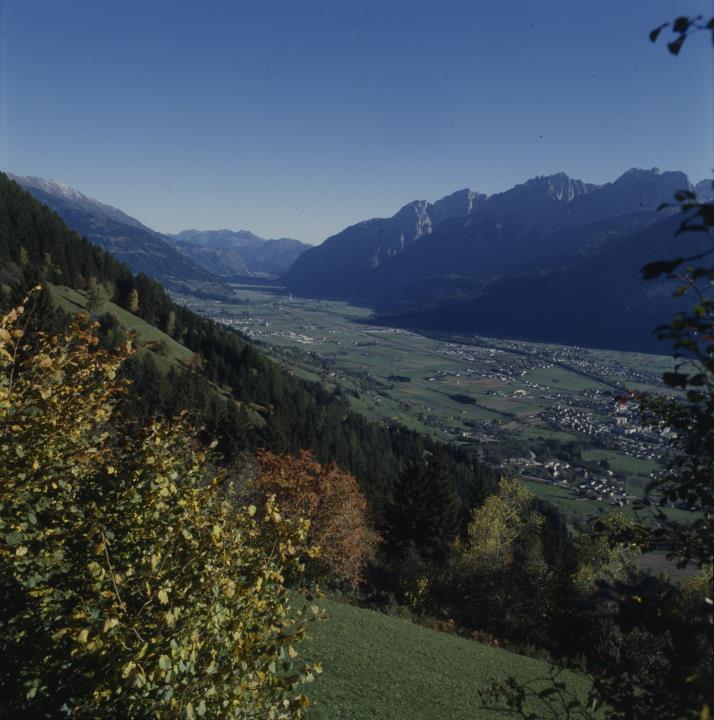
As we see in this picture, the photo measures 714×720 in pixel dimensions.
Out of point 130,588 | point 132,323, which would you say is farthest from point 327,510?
point 132,323

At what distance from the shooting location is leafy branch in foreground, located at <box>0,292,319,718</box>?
5.95 m

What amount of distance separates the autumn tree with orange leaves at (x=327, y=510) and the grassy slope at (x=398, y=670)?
14.7ft

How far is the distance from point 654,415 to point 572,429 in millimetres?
170255

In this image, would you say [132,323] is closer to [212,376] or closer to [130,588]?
[212,376]

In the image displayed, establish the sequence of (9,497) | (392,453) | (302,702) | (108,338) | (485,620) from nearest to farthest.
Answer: (302,702)
(9,497)
(485,620)
(108,338)
(392,453)

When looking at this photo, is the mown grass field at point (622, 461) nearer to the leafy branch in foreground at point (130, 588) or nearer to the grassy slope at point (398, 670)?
the grassy slope at point (398, 670)

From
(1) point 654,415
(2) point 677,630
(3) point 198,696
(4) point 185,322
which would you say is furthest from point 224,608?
(4) point 185,322

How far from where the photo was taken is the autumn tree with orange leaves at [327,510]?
36969 mm

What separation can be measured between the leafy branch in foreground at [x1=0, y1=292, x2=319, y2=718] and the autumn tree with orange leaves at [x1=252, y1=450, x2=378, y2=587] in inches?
1123

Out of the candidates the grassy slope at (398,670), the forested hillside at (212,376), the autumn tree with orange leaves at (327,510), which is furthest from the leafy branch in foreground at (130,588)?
the forested hillside at (212,376)

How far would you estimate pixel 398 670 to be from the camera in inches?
894

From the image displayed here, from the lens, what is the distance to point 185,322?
115m

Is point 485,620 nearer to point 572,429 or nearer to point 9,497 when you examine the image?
point 9,497

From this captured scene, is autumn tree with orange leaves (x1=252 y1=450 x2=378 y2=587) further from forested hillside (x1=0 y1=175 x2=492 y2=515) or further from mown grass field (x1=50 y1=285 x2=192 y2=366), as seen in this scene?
mown grass field (x1=50 y1=285 x2=192 y2=366)
